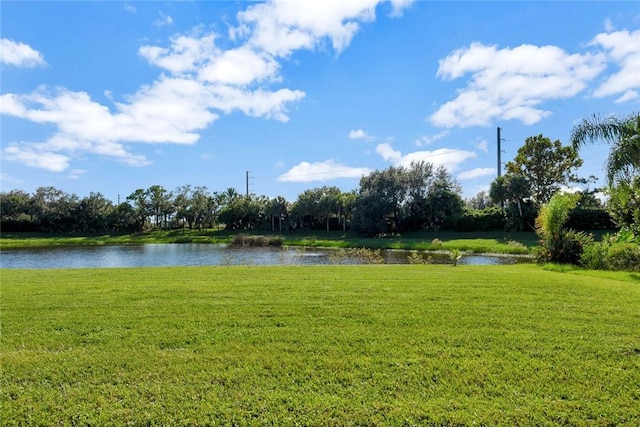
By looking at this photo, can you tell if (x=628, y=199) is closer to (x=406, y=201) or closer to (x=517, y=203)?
(x=517, y=203)

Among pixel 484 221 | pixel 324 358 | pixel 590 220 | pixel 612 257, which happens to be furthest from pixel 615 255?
pixel 484 221

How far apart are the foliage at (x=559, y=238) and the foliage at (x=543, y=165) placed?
96.9 ft

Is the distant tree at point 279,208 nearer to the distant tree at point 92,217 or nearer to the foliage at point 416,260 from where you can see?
the distant tree at point 92,217

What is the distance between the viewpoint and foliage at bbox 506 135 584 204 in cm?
4078

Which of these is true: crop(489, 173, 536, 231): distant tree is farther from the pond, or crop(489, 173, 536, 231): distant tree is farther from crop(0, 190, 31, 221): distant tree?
crop(0, 190, 31, 221): distant tree

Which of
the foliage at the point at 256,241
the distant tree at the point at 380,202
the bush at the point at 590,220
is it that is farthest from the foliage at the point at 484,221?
the foliage at the point at 256,241

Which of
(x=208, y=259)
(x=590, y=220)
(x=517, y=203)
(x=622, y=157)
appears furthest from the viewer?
(x=517, y=203)

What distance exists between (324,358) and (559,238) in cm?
1234

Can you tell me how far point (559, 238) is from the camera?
13.4 metres

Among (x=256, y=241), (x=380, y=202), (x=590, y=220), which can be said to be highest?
(x=380, y=202)

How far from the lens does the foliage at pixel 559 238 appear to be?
13.2m

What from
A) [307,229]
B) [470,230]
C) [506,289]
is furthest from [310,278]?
[307,229]

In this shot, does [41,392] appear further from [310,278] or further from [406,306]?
[310,278]

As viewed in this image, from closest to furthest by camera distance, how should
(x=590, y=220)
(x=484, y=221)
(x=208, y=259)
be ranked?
(x=208, y=259) < (x=590, y=220) < (x=484, y=221)
